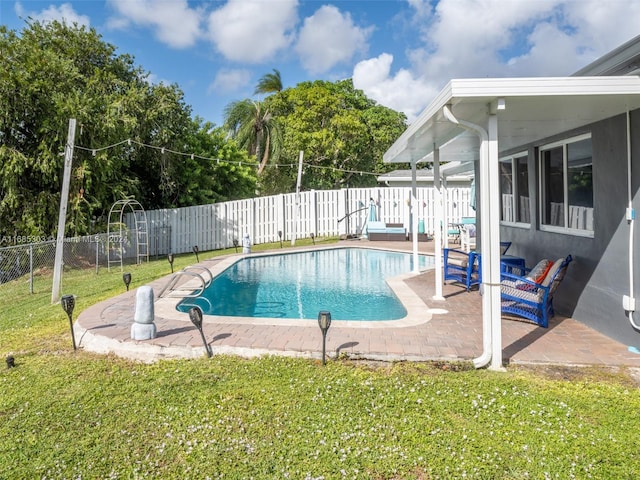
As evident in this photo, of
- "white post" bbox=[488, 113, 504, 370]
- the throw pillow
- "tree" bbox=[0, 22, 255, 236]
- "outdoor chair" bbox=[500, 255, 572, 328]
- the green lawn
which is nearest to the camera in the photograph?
the green lawn

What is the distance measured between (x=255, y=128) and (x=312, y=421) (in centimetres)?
2563

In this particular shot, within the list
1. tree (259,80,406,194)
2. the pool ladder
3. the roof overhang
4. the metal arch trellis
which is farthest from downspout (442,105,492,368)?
tree (259,80,406,194)

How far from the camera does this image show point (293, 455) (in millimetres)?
2674

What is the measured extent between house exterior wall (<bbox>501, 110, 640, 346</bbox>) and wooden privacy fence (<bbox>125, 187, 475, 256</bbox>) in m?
11.3

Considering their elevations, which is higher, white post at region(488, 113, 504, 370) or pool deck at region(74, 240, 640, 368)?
white post at region(488, 113, 504, 370)

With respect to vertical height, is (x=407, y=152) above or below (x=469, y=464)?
above

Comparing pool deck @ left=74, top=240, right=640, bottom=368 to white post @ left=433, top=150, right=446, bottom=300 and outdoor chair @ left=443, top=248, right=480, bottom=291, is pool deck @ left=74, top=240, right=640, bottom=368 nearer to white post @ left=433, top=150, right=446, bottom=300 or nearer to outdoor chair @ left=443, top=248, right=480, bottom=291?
white post @ left=433, top=150, right=446, bottom=300

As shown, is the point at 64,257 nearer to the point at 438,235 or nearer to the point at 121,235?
the point at 121,235

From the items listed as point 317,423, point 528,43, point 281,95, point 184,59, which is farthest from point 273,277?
point 281,95

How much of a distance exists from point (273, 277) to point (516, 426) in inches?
305

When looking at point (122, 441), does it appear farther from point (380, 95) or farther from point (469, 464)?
A: point (380, 95)

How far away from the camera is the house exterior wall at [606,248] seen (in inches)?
171

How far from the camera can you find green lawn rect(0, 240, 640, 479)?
2.56 m

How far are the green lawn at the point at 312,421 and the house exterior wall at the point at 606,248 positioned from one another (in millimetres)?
1163
